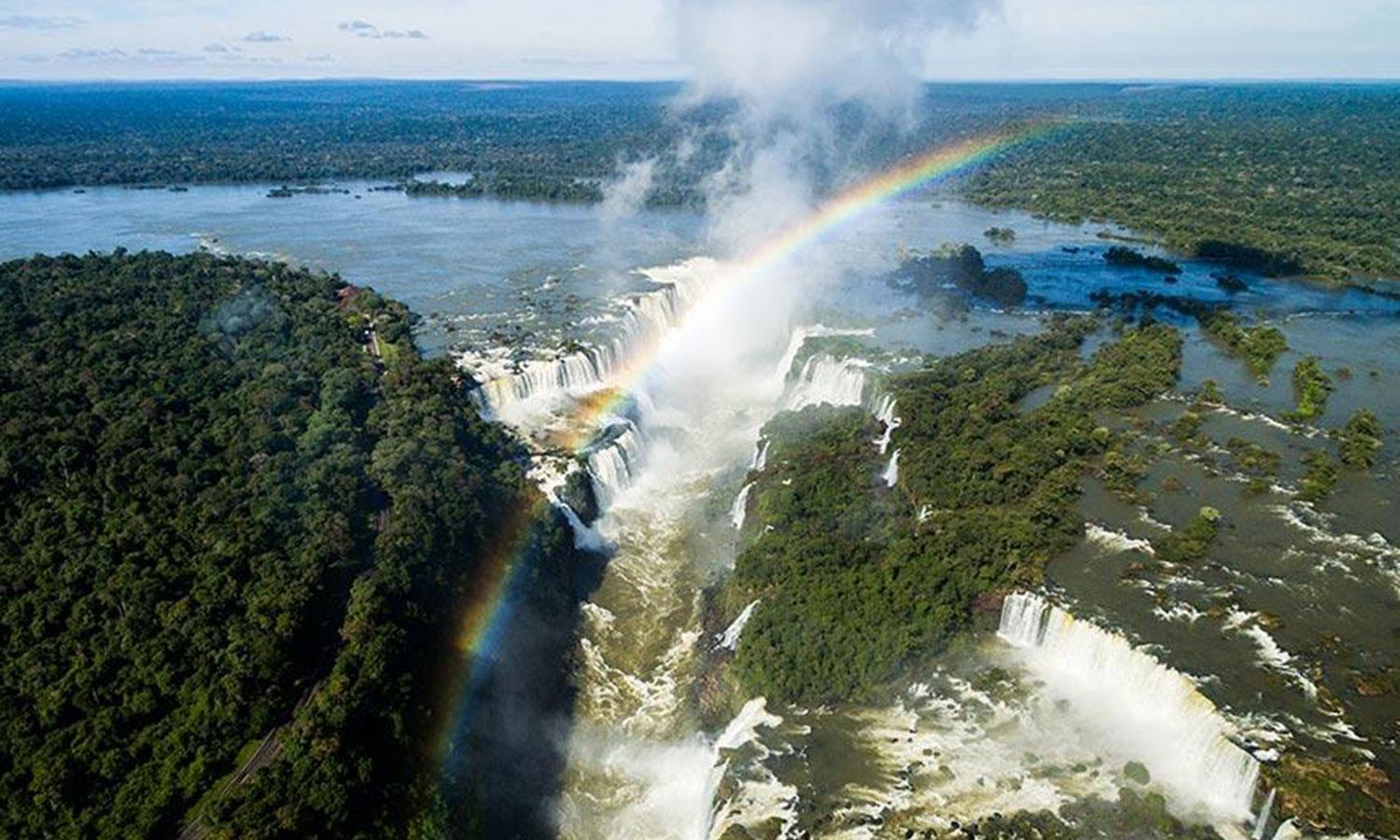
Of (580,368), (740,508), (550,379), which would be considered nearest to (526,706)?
(740,508)

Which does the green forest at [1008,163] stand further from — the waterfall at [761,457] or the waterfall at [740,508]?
the waterfall at [740,508]

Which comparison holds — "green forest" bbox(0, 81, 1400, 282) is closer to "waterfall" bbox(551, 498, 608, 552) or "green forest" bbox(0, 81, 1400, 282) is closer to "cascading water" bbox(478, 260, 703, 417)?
"cascading water" bbox(478, 260, 703, 417)

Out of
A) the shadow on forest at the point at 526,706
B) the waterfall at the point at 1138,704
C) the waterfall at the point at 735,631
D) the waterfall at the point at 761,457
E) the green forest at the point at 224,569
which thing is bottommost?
the shadow on forest at the point at 526,706

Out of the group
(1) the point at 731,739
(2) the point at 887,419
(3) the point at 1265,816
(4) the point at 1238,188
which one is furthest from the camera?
(4) the point at 1238,188

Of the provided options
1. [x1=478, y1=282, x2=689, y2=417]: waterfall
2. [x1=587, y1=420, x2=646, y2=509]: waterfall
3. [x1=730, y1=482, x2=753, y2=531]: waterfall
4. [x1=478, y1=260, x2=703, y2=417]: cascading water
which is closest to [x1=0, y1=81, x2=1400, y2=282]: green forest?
[x1=478, y1=260, x2=703, y2=417]: cascading water

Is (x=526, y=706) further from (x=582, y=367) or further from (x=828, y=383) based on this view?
(x=828, y=383)

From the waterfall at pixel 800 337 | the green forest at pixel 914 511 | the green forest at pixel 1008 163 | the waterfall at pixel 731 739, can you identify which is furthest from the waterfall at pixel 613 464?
the green forest at pixel 1008 163


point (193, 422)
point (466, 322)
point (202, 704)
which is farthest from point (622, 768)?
point (466, 322)
